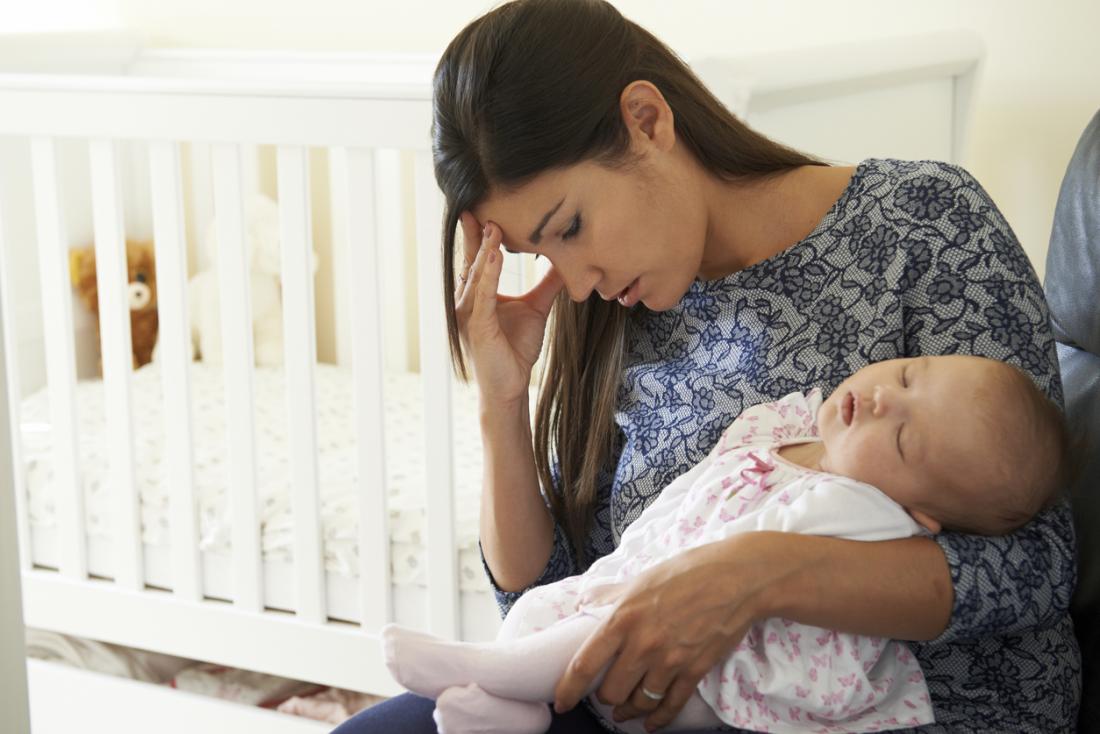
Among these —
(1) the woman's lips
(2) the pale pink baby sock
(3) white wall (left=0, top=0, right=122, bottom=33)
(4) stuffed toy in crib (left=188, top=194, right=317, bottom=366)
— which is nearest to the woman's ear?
(1) the woman's lips

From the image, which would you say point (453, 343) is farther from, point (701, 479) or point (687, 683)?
point (687, 683)

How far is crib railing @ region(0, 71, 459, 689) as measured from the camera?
1.83 metres

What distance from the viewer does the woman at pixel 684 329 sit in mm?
1025

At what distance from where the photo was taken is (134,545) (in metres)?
2.13

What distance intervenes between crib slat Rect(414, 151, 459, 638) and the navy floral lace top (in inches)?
21.6

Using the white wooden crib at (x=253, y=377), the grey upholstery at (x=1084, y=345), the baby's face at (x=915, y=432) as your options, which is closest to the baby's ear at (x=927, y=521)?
the baby's face at (x=915, y=432)

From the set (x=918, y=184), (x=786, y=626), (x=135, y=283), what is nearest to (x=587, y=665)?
(x=786, y=626)

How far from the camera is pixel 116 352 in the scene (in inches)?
80.6

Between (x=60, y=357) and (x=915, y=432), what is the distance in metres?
1.53

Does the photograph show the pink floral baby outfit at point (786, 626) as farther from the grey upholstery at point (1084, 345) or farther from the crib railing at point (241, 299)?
the crib railing at point (241, 299)

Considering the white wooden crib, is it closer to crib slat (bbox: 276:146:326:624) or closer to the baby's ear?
crib slat (bbox: 276:146:326:624)

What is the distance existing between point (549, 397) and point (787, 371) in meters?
0.27

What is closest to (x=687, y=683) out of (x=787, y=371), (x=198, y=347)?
(x=787, y=371)

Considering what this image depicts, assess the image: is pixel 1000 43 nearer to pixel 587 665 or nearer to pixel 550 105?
pixel 550 105
